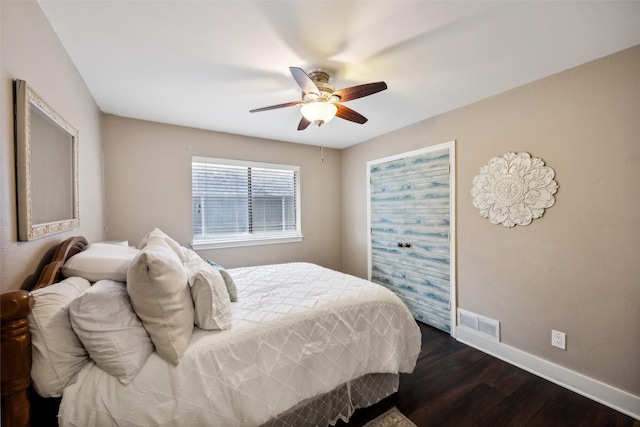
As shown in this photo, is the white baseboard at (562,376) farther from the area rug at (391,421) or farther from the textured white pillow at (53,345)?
the textured white pillow at (53,345)

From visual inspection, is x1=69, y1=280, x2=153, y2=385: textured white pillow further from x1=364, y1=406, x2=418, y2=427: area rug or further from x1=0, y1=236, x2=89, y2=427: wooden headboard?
x1=364, y1=406, x2=418, y2=427: area rug

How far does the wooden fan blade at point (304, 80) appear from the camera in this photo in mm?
1529

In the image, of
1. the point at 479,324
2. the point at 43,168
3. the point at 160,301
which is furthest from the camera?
the point at 479,324

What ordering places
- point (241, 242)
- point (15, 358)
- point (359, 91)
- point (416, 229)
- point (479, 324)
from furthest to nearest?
point (241, 242) < point (416, 229) < point (479, 324) < point (359, 91) < point (15, 358)

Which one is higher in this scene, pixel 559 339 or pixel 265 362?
pixel 265 362

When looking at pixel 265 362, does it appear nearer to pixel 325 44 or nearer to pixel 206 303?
pixel 206 303

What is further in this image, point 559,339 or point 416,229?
point 416,229

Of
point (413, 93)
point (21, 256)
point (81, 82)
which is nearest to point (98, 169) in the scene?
point (81, 82)

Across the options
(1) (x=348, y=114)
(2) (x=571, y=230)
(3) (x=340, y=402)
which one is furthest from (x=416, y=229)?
(3) (x=340, y=402)

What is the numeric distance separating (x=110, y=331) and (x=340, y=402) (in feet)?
4.61

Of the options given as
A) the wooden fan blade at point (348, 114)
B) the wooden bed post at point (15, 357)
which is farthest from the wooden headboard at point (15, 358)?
the wooden fan blade at point (348, 114)

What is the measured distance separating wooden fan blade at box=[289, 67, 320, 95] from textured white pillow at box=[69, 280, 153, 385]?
59.3 inches

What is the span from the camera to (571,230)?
195 cm

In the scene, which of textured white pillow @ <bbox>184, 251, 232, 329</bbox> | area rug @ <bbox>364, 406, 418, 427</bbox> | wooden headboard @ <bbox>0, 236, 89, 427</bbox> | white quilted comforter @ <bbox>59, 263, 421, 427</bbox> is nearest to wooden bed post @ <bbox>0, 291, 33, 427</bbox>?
wooden headboard @ <bbox>0, 236, 89, 427</bbox>
